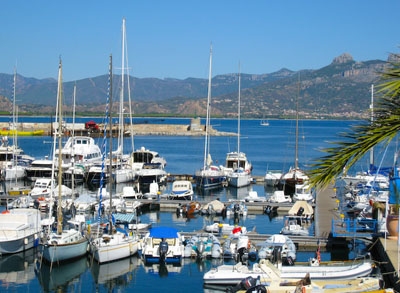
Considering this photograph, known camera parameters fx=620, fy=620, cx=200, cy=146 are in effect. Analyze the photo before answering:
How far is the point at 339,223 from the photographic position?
29.6m

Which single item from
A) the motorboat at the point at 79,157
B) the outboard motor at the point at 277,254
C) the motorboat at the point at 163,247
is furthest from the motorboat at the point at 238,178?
the outboard motor at the point at 277,254

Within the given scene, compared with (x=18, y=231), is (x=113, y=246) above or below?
below

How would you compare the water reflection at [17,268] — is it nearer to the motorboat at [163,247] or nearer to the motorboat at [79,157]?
the motorboat at [163,247]

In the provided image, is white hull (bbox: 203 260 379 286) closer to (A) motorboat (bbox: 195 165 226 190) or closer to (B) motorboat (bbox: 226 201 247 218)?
(B) motorboat (bbox: 226 201 247 218)

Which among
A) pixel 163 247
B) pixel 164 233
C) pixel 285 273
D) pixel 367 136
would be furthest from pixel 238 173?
pixel 367 136

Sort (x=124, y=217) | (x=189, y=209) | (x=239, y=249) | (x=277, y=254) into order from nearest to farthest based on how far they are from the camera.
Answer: (x=277, y=254)
(x=239, y=249)
(x=124, y=217)
(x=189, y=209)

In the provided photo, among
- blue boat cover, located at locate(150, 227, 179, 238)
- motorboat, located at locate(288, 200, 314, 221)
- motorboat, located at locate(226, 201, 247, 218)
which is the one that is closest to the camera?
blue boat cover, located at locate(150, 227, 179, 238)

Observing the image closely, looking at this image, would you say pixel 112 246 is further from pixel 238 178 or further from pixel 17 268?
pixel 238 178

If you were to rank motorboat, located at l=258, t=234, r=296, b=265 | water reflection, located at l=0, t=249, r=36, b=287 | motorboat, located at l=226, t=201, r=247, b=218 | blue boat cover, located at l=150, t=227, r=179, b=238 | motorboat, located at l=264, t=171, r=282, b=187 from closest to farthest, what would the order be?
water reflection, located at l=0, t=249, r=36, b=287
motorboat, located at l=258, t=234, r=296, b=265
blue boat cover, located at l=150, t=227, r=179, b=238
motorboat, located at l=226, t=201, r=247, b=218
motorboat, located at l=264, t=171, r=282, b=187

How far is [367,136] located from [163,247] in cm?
2157

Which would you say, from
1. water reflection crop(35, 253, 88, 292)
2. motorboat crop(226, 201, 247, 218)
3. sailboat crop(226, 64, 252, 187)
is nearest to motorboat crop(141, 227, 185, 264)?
water reflection crop(35, 253, 88, 292)

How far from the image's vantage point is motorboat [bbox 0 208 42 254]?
27109 mm

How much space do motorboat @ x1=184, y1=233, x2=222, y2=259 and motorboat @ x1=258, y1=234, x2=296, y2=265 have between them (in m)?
1.89

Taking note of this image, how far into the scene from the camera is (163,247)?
85.4ft
